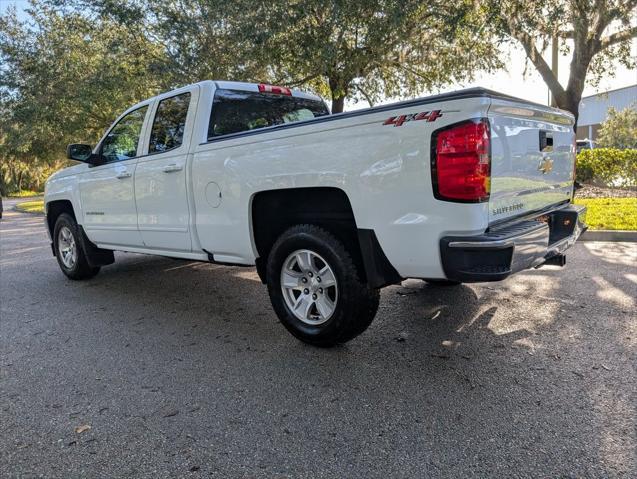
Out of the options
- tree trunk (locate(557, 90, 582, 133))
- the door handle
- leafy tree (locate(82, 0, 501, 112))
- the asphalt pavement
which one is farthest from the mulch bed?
the door handle

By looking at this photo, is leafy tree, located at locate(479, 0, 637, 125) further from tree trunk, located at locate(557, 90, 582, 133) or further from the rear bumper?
the rear bumper

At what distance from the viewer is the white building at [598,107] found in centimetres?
5164

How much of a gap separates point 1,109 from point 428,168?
25.2m

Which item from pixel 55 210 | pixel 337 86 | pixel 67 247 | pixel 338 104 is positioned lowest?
pixel 67 247

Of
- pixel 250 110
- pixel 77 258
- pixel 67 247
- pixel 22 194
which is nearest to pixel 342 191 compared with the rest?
pixel 250 110

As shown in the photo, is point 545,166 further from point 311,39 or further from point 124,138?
point 311,39

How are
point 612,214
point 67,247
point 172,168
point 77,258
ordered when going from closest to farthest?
point 172,168 → point 77,258 → point 67,247 → point 612,214

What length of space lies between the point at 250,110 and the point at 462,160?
8.54 feet

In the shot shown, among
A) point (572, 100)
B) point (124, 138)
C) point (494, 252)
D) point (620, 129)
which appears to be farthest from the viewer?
point (620, 129)

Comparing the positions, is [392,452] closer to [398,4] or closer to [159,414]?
[159,414]

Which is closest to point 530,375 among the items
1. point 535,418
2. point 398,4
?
point 535,418

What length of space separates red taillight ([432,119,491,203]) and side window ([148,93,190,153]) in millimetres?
2687

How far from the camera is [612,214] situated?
9.09 meters

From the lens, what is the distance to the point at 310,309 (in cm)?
377
